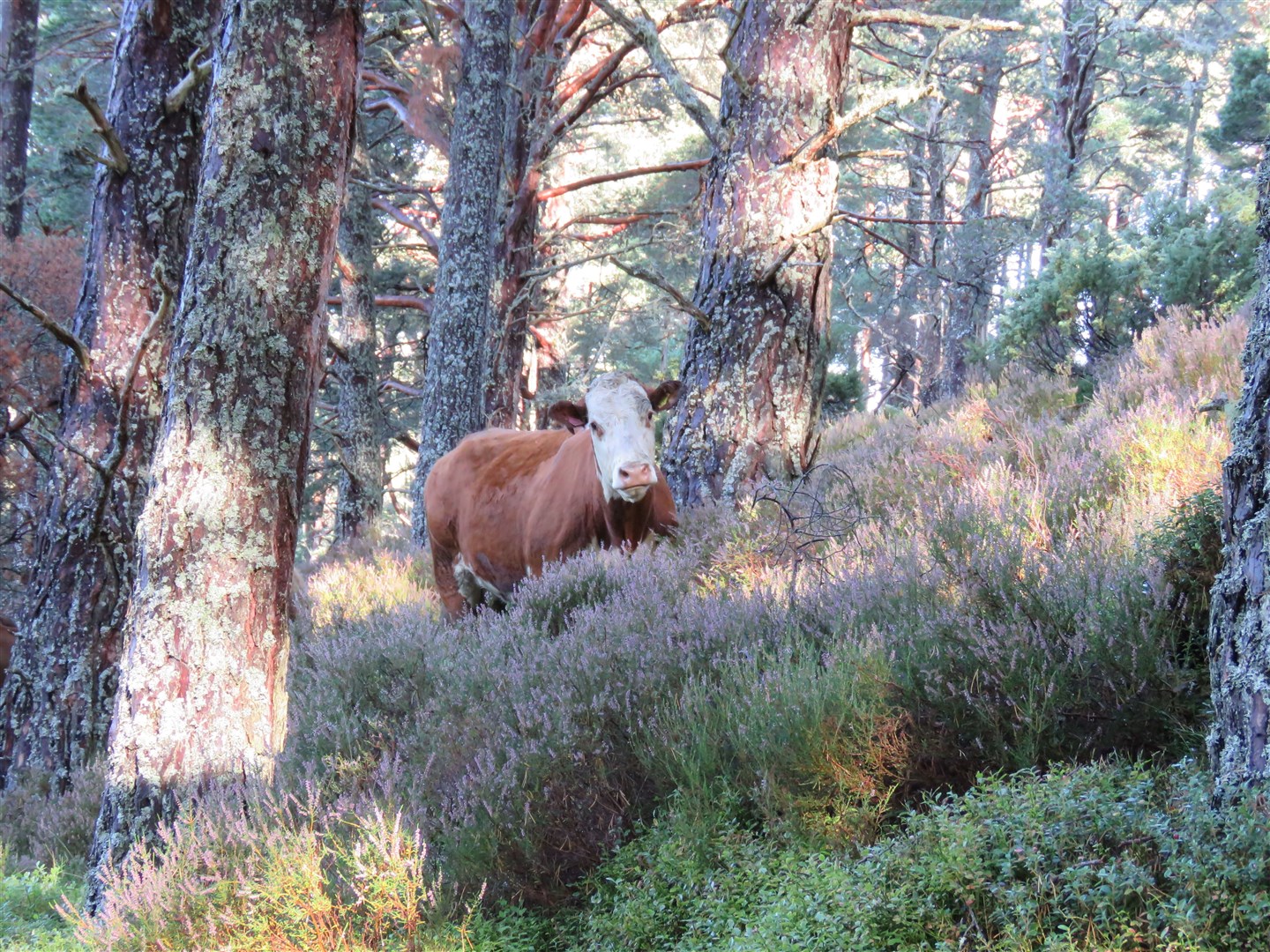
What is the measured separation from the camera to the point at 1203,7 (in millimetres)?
36281

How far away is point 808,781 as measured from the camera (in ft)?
9.73

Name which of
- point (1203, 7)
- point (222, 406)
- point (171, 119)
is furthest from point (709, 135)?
point (1203, 7)

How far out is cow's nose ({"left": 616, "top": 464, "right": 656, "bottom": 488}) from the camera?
594cm

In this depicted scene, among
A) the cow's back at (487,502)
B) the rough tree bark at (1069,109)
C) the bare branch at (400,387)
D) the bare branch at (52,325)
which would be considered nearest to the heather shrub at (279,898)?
the bare branch at (52,325)

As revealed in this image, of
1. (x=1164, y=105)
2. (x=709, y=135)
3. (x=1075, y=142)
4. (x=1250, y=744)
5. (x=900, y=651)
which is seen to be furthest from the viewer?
(x=1164, y=105)

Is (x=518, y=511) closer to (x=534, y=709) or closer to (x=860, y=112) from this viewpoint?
(x=860, y=112)

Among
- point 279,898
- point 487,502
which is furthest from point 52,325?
point 487,502

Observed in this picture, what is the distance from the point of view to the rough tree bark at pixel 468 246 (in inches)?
425

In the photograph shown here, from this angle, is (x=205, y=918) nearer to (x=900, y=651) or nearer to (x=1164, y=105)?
(x=900, y=651)

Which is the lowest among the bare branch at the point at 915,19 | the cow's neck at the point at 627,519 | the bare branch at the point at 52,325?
the cow's neck at the point at 627,519

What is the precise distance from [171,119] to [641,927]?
559 cm

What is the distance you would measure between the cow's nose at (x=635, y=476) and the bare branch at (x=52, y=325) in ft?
10.1

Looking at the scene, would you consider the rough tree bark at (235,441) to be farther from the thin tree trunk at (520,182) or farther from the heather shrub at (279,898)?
the thin tree trunk at (520,182)

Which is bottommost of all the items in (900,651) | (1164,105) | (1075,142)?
(900,651)
